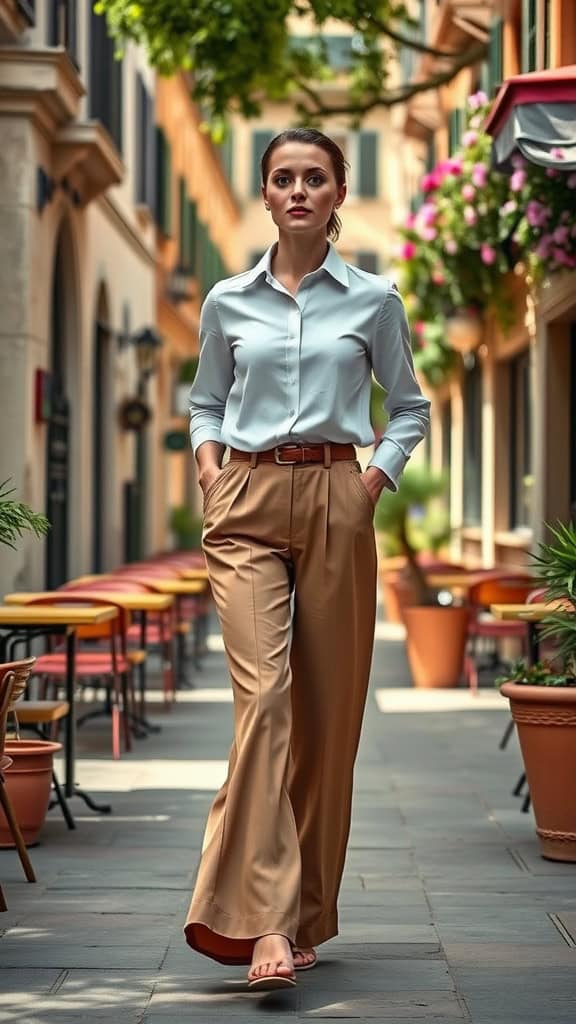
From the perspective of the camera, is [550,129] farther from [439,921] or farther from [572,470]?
[572,470]

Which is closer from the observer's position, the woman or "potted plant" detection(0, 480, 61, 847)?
the woman

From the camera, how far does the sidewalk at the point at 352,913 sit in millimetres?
4934

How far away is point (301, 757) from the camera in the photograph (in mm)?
5086

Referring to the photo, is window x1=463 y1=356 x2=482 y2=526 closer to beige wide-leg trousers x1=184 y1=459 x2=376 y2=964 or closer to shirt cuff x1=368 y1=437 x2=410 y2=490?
shirt cuff x1=368 y1=437 x2=410 y2=490

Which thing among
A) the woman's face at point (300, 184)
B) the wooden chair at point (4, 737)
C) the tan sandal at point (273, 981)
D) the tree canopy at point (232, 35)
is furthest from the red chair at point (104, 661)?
the tree canopy at point (232, 35)

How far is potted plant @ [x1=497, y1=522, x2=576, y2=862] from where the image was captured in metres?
7.16

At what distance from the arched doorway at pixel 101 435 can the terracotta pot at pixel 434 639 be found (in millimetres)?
5385

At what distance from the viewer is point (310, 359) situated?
5.05 m

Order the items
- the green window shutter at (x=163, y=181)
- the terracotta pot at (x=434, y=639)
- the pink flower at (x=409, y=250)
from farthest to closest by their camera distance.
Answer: the green window shutter at (x=163, y=181) < the pink flower at (x=409, y=250) < the terracotta pot at (x=434, y=639)

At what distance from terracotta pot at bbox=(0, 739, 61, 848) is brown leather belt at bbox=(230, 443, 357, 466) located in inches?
104

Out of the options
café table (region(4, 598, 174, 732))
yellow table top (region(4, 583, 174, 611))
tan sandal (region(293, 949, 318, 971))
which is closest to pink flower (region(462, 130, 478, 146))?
café table (region(4, 598, 174, 732))

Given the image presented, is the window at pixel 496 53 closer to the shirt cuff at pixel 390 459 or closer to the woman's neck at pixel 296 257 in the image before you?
the woman's neck at pixel 296 257

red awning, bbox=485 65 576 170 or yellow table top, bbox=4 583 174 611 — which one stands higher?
red awning, bbox=485 65 576 170

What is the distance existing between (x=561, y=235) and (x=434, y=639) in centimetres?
397
